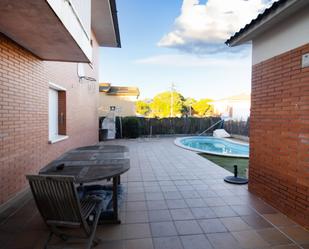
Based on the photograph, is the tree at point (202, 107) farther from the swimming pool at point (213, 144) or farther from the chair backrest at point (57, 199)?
the chair backrest at point (57, 199)

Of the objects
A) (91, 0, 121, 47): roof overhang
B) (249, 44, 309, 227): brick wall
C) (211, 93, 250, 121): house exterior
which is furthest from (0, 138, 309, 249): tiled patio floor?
(211, 93, 250, 121): house exterior

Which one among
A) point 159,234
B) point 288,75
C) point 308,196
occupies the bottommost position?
point 159,234

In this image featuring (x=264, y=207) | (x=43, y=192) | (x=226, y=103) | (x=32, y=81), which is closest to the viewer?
(x=43, y=192)

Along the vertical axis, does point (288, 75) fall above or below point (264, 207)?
above

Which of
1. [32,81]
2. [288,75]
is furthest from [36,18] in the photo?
[288,75]

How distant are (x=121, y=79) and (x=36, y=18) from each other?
114ft

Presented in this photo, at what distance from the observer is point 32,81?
4.29 metres

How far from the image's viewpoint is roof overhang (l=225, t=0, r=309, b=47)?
273 centimetres

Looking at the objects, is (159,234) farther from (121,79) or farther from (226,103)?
(121,79)

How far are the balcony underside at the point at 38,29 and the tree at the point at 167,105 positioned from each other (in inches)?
1033

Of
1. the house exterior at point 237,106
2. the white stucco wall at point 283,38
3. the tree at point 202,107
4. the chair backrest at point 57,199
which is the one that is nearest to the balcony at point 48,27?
the chair backrest at point 57,199

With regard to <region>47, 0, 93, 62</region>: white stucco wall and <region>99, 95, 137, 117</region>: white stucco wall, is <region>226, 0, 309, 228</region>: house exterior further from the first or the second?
<region>99, 95, 137, 117</region>: white stucco wall

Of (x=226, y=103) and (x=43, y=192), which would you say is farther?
(x=226, y=103)

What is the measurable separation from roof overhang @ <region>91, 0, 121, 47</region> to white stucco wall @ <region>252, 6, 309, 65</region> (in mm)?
5051
